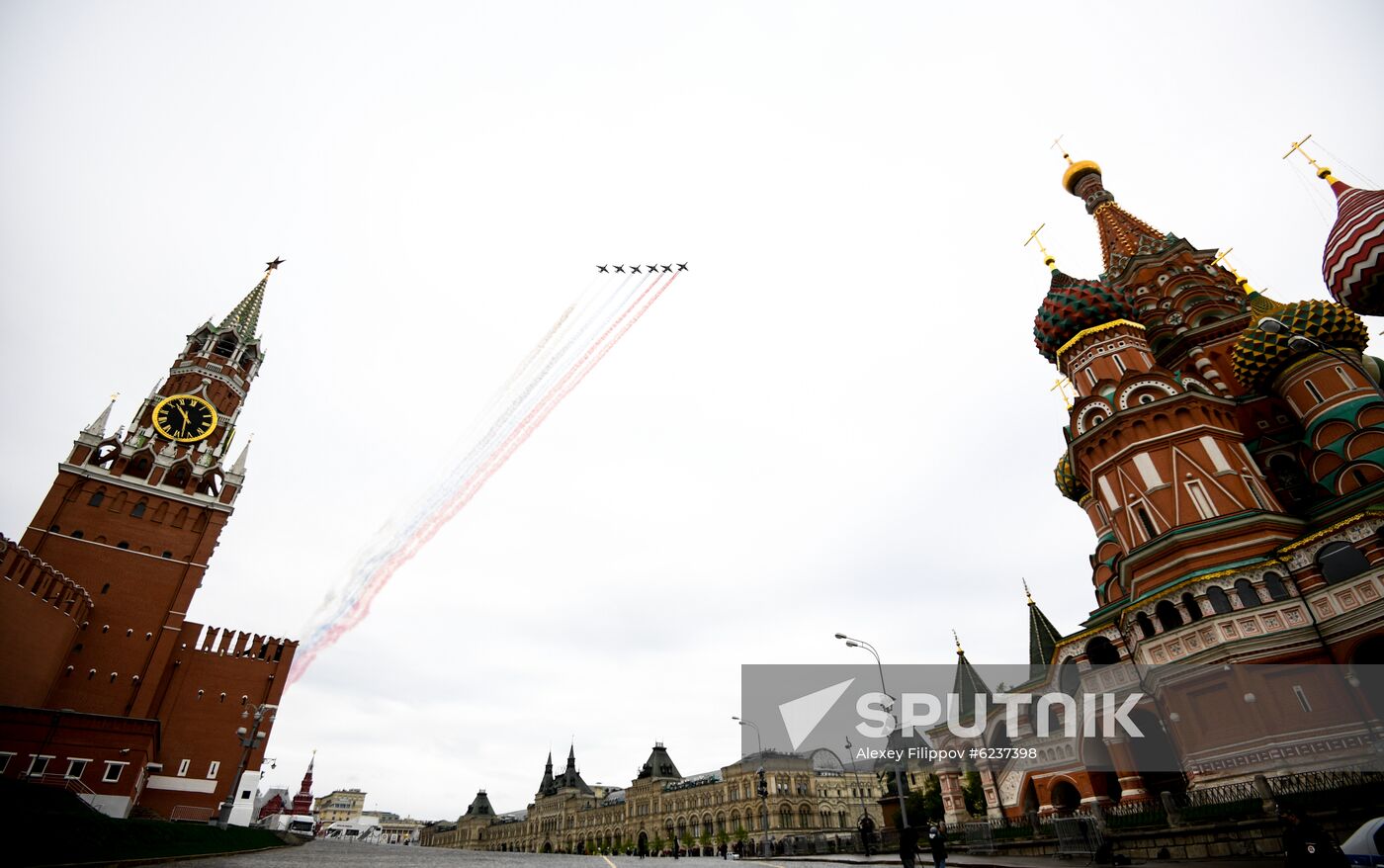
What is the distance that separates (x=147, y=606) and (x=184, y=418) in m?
16.0

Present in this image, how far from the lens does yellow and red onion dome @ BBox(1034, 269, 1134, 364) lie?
3553 cm

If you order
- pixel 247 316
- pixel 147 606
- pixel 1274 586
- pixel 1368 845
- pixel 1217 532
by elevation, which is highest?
pixel 247 316

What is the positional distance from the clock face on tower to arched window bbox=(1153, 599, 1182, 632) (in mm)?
64176

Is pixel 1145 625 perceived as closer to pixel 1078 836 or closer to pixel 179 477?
pixel 1078 836

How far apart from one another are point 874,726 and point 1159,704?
11.2 metres

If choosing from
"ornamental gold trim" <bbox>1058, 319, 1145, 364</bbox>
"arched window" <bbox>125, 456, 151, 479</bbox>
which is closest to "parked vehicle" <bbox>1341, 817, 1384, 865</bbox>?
"ornamental gold trim" <bbox>1058, 319, 1145, 364</bbox>

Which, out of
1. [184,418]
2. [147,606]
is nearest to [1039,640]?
Result: [147,606]

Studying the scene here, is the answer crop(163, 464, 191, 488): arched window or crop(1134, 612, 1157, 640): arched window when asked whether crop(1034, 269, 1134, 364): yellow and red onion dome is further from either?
crop(163, 464, 191, 488): arched window

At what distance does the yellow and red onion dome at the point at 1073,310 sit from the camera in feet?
117

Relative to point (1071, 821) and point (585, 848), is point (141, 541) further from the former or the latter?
point (585, 848)

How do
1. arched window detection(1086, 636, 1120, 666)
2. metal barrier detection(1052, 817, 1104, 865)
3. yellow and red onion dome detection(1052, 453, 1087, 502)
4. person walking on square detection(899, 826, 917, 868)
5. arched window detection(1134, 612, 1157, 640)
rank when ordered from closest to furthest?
person walking on square detection(899, 826, 917, 868)
metal barrier detection(1052, 817, 1104, 865)
arched window detection(1134, 612, 1157, 640)
arched window detection(1086, 636, 1120, 666)
yellow and red onion dome detection(1052, 453, 1087, 502)

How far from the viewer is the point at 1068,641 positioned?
105 ft

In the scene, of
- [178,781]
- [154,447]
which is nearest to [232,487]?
[154,447]

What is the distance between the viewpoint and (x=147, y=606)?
1809 inches
